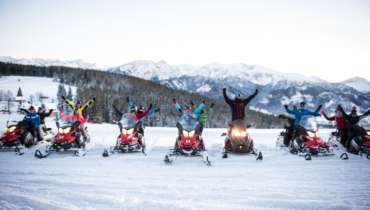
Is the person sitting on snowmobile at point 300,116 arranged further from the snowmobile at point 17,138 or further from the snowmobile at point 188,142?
the snowmobile at point 17,138

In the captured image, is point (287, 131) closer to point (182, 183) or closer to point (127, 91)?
point (182, 183)

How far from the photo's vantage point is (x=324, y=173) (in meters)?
7.59

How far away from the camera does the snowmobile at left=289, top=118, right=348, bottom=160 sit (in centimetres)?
1023

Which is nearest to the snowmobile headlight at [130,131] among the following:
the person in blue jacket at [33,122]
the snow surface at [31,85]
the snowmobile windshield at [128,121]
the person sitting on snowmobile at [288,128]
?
the snowmobile windshield at [128,121]

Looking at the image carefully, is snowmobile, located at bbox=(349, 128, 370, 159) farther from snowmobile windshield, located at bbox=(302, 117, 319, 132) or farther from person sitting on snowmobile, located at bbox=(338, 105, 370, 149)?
snowmobile windshield, located at bbox=(302, 117, 319, 132)

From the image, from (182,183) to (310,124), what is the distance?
258 inches

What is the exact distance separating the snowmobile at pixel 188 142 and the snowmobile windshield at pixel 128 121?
2.24m

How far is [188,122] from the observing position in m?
10.1

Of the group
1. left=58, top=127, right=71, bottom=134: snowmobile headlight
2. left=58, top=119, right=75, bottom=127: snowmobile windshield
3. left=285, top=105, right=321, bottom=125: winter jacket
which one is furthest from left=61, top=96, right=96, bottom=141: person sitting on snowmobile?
left=285, top=105, right=321, bottom=125: winter jacket

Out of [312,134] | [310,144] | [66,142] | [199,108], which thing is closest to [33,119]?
[66,142]

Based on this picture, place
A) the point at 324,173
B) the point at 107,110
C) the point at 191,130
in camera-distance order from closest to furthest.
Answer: the point at 324,173, the point at 191,130, the point at 107,110

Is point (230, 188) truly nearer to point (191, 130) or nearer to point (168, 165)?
point (168, 165)

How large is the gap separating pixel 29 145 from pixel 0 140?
3.86ft

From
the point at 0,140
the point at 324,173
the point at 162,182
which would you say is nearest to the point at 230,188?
the point at 162,182
